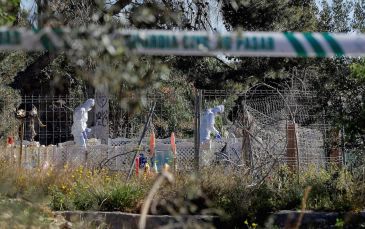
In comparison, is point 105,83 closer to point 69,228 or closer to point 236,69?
point 69,228

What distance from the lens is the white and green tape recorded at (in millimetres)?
3053

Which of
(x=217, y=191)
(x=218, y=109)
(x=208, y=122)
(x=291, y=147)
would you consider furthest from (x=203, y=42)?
(x=208, y=122)

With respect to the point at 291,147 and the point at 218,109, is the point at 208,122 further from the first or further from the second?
the point at 291,147

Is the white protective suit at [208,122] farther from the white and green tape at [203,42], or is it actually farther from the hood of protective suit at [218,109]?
the white and green tape at [203,42]

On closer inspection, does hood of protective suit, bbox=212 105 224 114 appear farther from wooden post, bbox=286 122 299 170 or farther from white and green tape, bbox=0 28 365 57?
white and green tape, bbox=0 28 365 57

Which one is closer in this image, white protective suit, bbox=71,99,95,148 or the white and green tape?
the white and green tape

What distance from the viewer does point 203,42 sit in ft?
10.5

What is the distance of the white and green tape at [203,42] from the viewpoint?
305 centimetres

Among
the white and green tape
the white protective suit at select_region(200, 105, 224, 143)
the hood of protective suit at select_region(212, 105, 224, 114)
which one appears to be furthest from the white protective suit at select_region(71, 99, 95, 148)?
the white and green tape

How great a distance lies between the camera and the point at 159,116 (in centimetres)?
1889

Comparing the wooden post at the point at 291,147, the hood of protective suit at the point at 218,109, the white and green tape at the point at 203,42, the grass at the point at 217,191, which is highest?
the hood of protective suit at the point at 218,109

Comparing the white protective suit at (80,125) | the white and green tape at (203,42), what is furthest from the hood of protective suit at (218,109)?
the white and green tape at (203,42)

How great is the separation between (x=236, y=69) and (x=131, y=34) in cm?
2124

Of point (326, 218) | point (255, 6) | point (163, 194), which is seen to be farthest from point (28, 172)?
point (255, 6)
